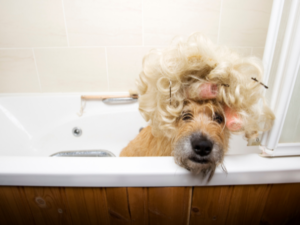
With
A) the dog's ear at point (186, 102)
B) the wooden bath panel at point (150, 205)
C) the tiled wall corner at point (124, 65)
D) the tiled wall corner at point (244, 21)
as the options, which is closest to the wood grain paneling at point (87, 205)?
the wooden bath panel at point (150, 205)

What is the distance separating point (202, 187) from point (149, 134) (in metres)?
0.29

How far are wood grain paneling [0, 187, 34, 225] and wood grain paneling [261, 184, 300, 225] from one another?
2.51 ft

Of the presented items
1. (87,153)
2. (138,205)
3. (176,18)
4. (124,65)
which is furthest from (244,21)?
(87,153)

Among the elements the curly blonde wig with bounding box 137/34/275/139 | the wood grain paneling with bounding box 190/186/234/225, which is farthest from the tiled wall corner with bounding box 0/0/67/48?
the wood grain paneling with bounding box 190/186/234/225

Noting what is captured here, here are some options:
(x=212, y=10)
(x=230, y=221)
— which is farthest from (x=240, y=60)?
(x=212, y=10)

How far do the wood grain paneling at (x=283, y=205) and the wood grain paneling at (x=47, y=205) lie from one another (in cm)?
65

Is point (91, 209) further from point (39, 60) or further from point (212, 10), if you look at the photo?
point (212, 10)

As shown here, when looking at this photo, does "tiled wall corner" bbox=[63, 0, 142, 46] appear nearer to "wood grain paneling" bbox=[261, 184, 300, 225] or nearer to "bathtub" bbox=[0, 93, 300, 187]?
"bathtub" bbox=[0, 93, 300, 187]

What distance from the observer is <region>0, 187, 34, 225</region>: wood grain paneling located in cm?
49

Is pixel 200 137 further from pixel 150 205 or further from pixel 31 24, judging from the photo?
pixel 31 24

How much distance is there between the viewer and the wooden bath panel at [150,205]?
50 centimetres

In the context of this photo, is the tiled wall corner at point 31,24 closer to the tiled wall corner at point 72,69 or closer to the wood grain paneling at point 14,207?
the tiled wall corner at point 72,69

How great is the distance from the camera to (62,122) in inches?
50.1

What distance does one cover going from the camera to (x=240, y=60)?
470 mm
